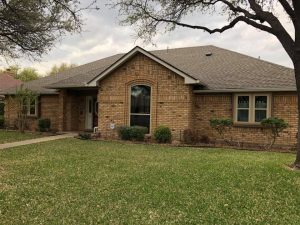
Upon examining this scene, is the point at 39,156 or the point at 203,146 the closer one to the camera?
the point at 39,156

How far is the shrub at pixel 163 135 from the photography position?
16.6 meters

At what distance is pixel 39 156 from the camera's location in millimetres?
11922

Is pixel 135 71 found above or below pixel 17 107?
above

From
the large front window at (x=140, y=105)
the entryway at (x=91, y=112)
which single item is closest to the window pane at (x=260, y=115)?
the large front window at (x=140, y=105)

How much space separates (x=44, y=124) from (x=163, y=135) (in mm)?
8838

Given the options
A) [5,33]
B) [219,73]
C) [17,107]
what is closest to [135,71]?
[219,73]

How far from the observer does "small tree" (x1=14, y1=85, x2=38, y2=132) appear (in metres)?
20.7

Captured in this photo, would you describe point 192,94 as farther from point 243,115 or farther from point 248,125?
point 248,125

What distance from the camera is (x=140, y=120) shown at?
18.3 meters

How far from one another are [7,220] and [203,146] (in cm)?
1101

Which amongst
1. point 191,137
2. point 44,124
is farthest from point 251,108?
point 44,124

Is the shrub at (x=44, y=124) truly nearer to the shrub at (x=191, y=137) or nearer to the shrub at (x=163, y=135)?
the shrub at (x=163, y=135)

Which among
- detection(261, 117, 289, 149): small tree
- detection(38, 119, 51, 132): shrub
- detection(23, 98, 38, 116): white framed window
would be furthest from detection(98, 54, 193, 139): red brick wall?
detection(23, 98, 38, 116): white framed window

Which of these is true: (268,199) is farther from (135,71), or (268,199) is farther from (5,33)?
(5,33)
